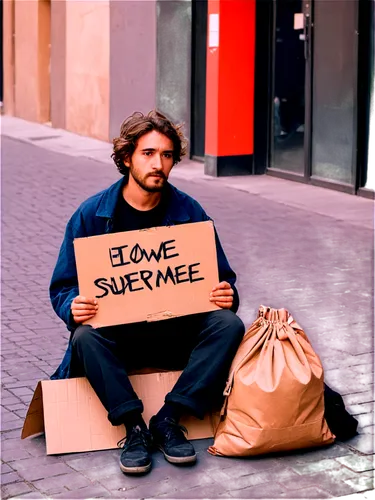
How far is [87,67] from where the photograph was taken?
17.5m

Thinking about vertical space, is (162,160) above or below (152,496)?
above

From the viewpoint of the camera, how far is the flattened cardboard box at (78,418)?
14.5 feet

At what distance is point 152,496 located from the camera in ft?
13.0

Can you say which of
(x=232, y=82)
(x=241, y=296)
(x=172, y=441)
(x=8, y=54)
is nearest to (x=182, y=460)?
(x=172, y=441)

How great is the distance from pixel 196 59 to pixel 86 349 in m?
10.3

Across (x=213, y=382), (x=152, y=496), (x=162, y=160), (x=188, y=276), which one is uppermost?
(x=162, y=160)

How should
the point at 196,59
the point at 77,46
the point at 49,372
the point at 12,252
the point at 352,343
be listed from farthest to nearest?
the point at 77,46
the point at 196,59
the point at 12,252
the point at 352,343
the point at 49,372

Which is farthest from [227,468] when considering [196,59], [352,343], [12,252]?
[196,59]

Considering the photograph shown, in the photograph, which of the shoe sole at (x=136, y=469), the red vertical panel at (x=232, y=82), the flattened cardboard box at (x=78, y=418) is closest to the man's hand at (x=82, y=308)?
the flattened cardboard box at (x=78, y=418)

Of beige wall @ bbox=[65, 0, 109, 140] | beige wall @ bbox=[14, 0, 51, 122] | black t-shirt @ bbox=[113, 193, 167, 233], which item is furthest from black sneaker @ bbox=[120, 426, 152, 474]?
beige wall @ bbox=[14, 0, 51, 122]

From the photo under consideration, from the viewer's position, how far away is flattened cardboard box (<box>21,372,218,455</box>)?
14.5 ft

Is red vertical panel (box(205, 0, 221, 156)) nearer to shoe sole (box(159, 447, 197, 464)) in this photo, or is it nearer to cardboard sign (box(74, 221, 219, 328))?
cardboard sign (box(74, 221, 219, 328))

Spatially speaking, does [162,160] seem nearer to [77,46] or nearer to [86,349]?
[86,349]

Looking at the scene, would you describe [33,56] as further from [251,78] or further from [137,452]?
[137,452]
